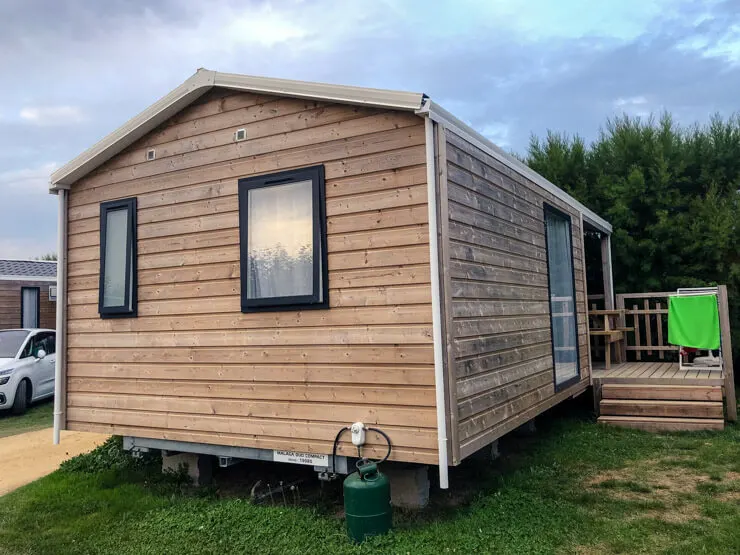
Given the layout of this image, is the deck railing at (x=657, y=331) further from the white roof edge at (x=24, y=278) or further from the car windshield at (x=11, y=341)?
the white roof edge at (x=24, y=278)

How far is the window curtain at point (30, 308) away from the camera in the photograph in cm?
1499

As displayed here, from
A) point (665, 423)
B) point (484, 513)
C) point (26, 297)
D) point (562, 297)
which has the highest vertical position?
point (26, 297)

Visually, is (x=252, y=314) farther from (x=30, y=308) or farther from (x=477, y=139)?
(x=30, y=308)

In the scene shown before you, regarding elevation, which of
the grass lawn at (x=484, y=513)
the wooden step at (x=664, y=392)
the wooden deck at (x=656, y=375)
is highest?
the wooden deck at (x=656, y=375)

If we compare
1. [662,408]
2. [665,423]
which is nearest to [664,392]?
[662,408]

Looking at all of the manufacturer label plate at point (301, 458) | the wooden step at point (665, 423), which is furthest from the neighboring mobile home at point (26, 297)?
the wooden step at point (665, 423)

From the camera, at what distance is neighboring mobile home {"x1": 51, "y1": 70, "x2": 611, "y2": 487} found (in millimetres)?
3877

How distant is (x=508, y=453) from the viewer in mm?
5742

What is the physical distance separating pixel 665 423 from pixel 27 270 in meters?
15.7

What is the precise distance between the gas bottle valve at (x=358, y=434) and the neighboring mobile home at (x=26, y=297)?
13.6 metres

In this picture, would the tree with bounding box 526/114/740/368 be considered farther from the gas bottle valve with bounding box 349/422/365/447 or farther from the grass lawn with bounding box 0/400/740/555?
the gas bottle valve with bounding box 349/422/365/447

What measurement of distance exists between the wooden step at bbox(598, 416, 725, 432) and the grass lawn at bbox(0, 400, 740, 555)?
40 centimetres

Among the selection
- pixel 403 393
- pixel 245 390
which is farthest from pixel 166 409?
pixel 403 393

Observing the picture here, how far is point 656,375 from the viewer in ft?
23.2
